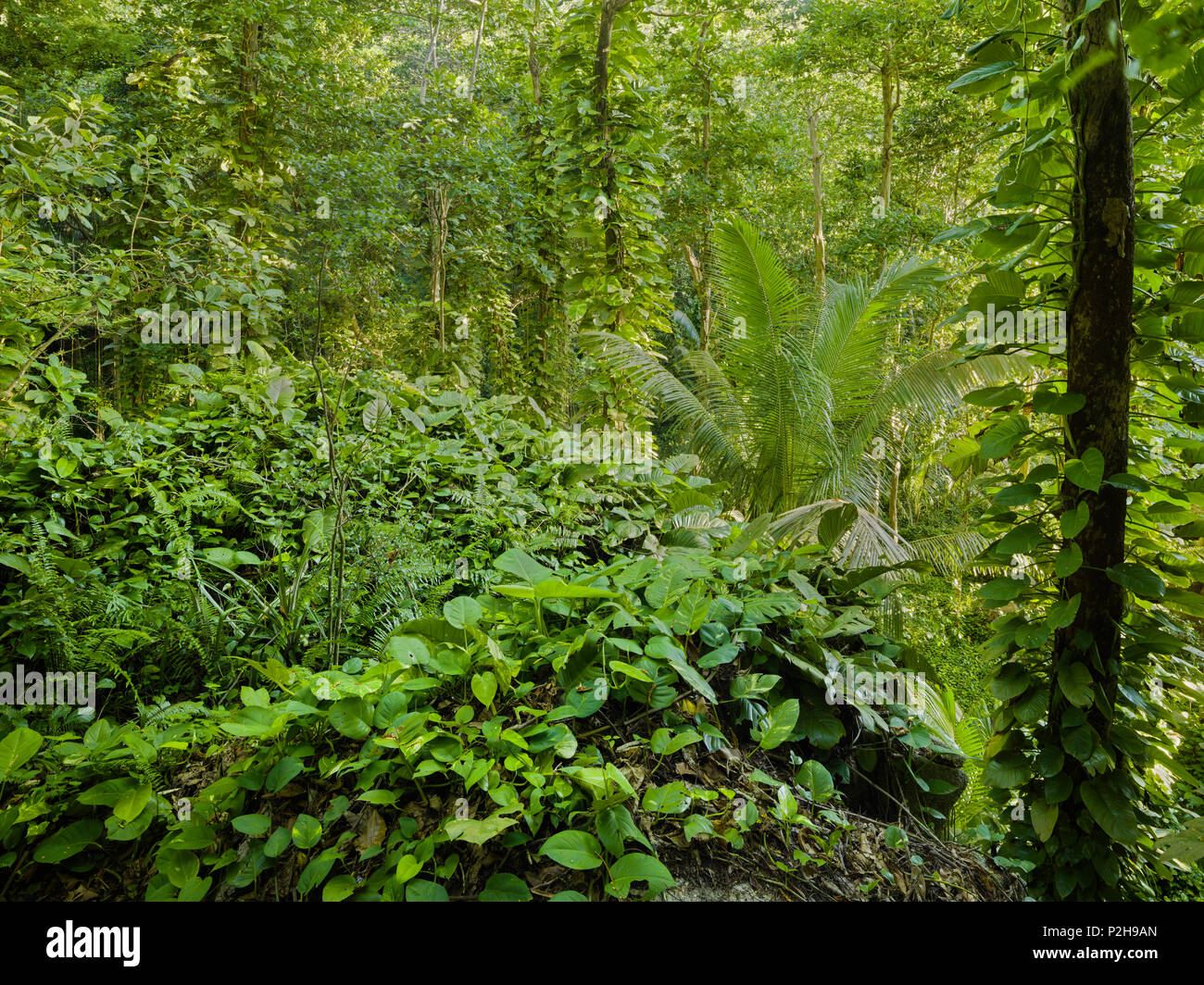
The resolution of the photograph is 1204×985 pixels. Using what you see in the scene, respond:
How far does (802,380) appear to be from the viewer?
14.3ft

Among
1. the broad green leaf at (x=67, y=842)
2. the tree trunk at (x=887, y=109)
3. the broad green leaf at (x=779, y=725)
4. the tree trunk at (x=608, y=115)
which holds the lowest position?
the broad green leaf at (x=67, y=842)

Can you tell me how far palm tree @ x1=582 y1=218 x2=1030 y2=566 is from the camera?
14.0 ft

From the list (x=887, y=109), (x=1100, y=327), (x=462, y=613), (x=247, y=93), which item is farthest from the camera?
(x=887, y=109)

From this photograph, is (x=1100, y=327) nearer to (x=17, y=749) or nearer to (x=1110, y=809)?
(x=1110, y=809)

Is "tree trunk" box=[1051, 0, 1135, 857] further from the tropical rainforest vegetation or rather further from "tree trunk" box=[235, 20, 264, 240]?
"tree trunk" box=[235, 20, 264, 240]

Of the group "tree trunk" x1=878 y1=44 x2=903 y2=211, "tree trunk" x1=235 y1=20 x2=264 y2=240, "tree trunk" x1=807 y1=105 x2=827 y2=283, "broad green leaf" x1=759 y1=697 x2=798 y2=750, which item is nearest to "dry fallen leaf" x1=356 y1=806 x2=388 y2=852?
"broad green leaf" x1=759 y1=697 x2=798 y2=750

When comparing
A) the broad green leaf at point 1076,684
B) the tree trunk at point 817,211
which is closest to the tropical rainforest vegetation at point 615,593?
the broad green leaf at point 1076,684

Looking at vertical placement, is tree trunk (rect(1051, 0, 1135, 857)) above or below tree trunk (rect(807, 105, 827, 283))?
below

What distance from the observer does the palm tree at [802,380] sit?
14.0ft

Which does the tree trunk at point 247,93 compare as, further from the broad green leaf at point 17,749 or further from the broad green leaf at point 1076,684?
the broad green leaf at point 1076,684

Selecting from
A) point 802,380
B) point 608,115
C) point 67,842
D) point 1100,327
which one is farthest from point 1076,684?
point 608,115

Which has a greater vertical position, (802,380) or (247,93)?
(247,93)

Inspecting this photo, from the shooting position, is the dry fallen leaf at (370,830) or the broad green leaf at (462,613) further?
the broad green leaf at (462,613)
